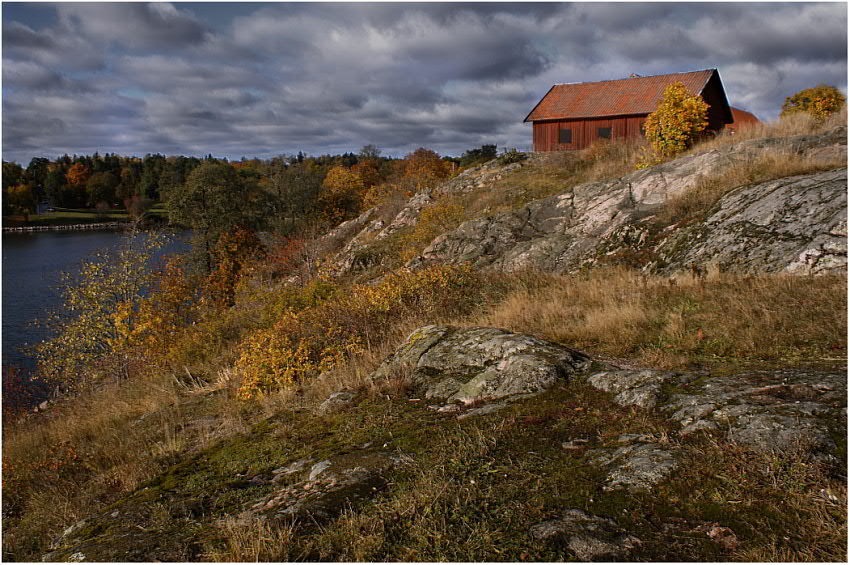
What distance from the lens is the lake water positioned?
25.7 metres

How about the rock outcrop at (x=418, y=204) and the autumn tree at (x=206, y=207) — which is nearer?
the rock outcrop at (x=418, y=204)

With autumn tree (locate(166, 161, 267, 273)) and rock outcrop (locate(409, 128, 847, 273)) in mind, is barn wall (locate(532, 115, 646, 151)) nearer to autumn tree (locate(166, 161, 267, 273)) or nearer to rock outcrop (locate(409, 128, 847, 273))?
rock outcrop (locate(409, 128, 847, 273))

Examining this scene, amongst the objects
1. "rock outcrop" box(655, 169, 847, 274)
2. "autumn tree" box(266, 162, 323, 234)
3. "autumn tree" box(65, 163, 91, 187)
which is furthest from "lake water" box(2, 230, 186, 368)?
"autumn tree" box(65, 163, 91, 187)

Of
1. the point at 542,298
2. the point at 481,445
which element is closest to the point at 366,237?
the point at 542,298

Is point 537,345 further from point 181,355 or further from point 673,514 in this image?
point 181,355

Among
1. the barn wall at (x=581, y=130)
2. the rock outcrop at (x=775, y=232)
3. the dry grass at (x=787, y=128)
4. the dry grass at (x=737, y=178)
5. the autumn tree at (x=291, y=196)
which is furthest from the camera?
the autumn tree at (x=291, y=196)

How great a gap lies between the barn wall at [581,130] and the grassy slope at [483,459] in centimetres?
2764

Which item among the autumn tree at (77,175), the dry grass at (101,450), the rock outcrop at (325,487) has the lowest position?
the dry grass at (101,450)

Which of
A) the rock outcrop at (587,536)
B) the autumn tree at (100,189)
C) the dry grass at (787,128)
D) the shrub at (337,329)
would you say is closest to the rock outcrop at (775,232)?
the shrub at (337,329)

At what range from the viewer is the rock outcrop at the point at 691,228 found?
859cm

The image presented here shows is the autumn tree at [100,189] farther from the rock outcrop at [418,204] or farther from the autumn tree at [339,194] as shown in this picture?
the rock outcrop at [418,204]

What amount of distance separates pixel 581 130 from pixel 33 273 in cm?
4362

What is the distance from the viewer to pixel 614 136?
111 ft

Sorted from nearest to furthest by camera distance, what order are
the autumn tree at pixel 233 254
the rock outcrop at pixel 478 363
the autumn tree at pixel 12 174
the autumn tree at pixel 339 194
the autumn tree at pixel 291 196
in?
the rock outcrop at pixel 478 363, the autumn tree at pixel 233 254, the autumn tree at pixel 291 196, the autumn tree at pixel 339 194, the autumn tree at pixel 12 174
